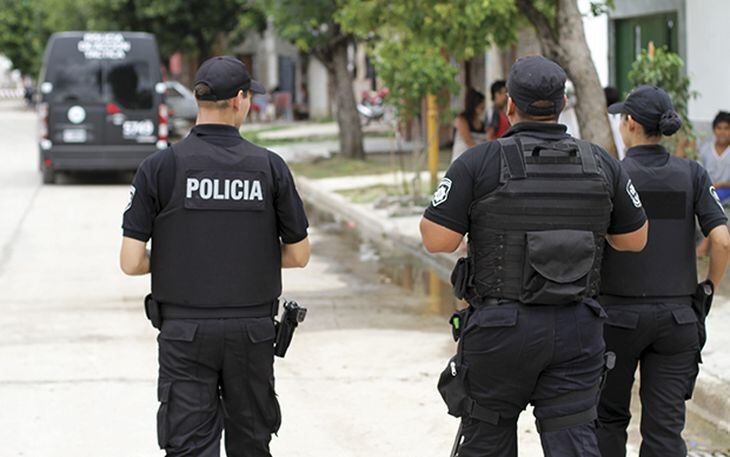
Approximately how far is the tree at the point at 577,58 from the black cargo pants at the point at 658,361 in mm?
6049

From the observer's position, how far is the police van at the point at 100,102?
19.4 meters

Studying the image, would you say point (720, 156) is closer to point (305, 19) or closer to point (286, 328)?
point (286, 328)

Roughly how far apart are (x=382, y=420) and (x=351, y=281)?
186 inches

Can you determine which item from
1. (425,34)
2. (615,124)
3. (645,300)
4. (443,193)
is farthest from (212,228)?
(425,34)

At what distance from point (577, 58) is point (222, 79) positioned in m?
7.17

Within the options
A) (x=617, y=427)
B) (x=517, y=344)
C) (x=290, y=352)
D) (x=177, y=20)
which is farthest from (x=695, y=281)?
(x=177, y=20)

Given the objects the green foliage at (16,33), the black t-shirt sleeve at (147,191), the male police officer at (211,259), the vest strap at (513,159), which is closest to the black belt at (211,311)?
the male police officer at (211,259)

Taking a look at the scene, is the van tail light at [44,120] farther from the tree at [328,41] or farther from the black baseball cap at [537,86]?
the black baseball cap at [537,86]

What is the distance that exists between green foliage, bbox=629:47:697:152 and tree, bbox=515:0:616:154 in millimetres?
389

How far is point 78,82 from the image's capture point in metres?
19.5

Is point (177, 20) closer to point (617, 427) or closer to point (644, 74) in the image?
point (644, 74)

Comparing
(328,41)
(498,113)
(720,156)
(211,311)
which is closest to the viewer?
(211,311)

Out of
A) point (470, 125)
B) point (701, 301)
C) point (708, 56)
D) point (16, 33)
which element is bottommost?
point (701, 301)

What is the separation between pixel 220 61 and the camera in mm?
4535
